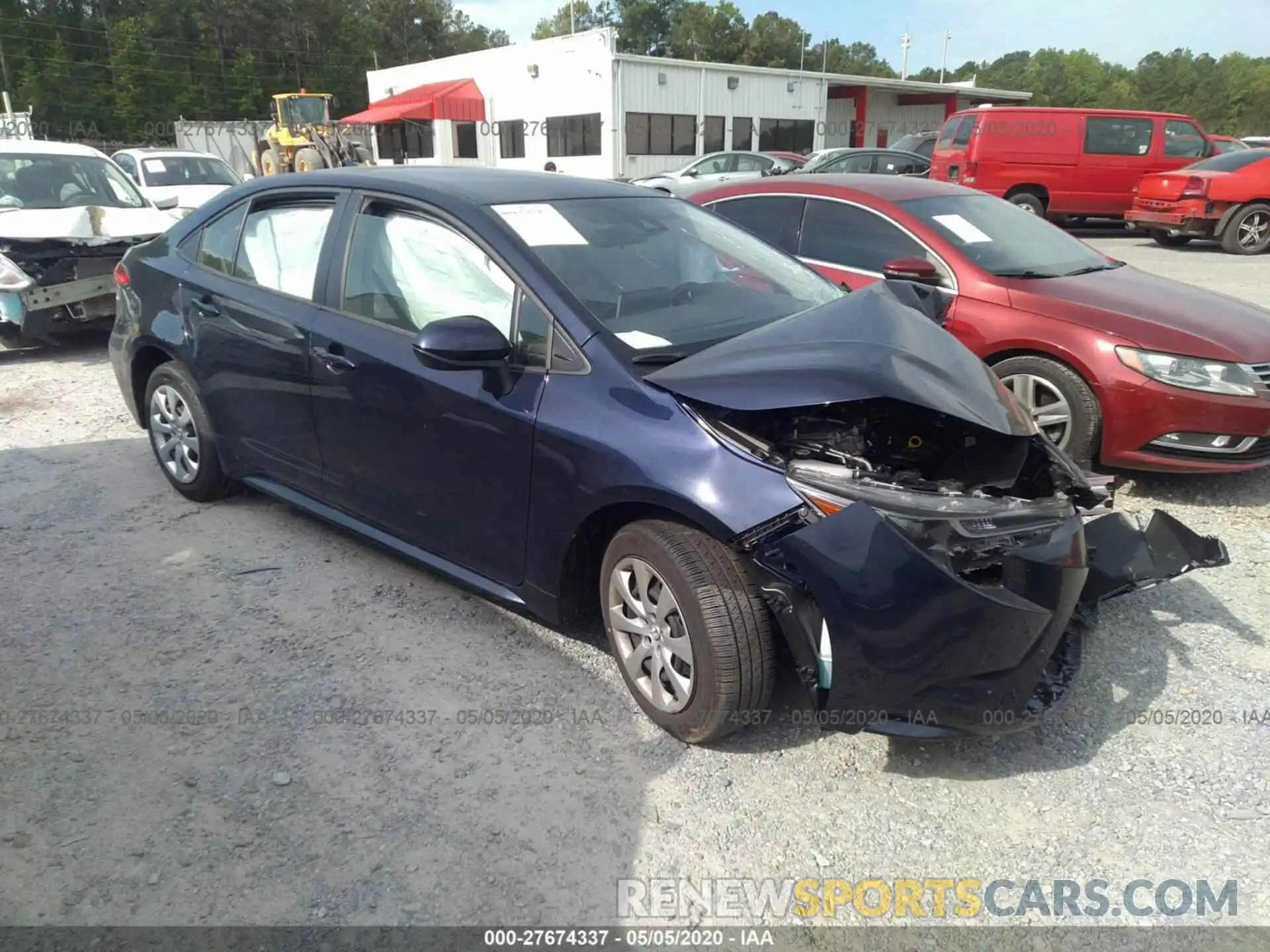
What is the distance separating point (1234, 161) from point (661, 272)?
13.6m

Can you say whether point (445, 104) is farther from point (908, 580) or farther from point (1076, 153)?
point (908, 580)

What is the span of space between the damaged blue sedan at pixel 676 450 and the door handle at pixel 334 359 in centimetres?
1

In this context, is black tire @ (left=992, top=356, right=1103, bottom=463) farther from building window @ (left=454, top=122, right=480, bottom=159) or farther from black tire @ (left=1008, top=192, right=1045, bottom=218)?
building window @ (left=454, top=122, right=480, bottom=159)

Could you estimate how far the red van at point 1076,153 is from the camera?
14477mm

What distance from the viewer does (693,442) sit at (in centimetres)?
257

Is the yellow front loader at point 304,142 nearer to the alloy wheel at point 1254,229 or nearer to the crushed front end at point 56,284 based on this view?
the crushed front end at point 56,284

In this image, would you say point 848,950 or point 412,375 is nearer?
point 848,950

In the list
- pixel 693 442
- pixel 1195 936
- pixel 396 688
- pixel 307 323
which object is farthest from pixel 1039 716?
pixel 307 323

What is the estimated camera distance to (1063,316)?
14.6 ft

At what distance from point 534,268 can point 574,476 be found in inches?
29.6

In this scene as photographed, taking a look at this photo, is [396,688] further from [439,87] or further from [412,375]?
[439,87]

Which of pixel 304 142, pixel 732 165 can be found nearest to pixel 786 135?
pixel 732 165

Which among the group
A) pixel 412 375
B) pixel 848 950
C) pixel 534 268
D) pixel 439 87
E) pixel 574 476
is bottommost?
pixel 848 950

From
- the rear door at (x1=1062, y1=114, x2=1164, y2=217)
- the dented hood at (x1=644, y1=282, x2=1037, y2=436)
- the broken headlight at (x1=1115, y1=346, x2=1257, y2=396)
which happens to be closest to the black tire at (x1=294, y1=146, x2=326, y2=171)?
the rear door at (x1=1062, y1=114, x2=1164, y2=217)
